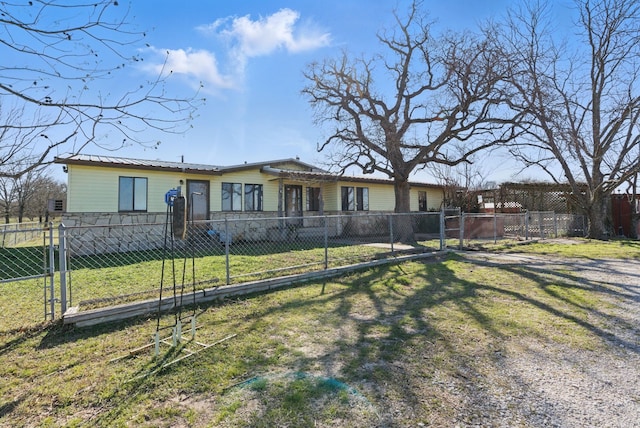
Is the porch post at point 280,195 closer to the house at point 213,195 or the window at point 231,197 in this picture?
the house at point 213,195

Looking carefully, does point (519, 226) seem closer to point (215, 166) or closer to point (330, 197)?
point (330, 197)

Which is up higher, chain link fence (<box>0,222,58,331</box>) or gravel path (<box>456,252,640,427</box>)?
chain link fence (<box>0,222,58,331</box>)

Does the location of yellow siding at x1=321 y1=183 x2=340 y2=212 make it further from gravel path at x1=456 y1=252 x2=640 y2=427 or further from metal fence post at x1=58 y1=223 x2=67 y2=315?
metal fence post at x1=58 y1=223 x2=67 y2=315

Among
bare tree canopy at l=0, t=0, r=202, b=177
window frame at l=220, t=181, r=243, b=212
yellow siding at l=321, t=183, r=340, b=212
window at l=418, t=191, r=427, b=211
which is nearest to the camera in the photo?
bare tree canopy at l=0, t=0, r=202, b=177

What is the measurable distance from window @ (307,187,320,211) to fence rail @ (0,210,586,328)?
108 cm

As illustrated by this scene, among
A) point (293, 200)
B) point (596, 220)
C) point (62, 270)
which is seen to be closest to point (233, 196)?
point (293, 200)

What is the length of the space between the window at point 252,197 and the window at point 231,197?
0.84ft

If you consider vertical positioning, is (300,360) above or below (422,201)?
below

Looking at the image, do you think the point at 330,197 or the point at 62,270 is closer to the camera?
the point at 62,270

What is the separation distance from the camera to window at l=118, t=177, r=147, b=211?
10.6 meters

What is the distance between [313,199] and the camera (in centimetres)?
1550

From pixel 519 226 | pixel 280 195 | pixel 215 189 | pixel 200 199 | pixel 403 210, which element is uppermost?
pixel 215 189

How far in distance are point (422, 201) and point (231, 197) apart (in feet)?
37.8

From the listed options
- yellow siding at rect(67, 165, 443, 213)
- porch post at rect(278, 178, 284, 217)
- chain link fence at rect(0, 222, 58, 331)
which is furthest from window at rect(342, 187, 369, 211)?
chain link fence at rect(0, 222, 58, 331)
